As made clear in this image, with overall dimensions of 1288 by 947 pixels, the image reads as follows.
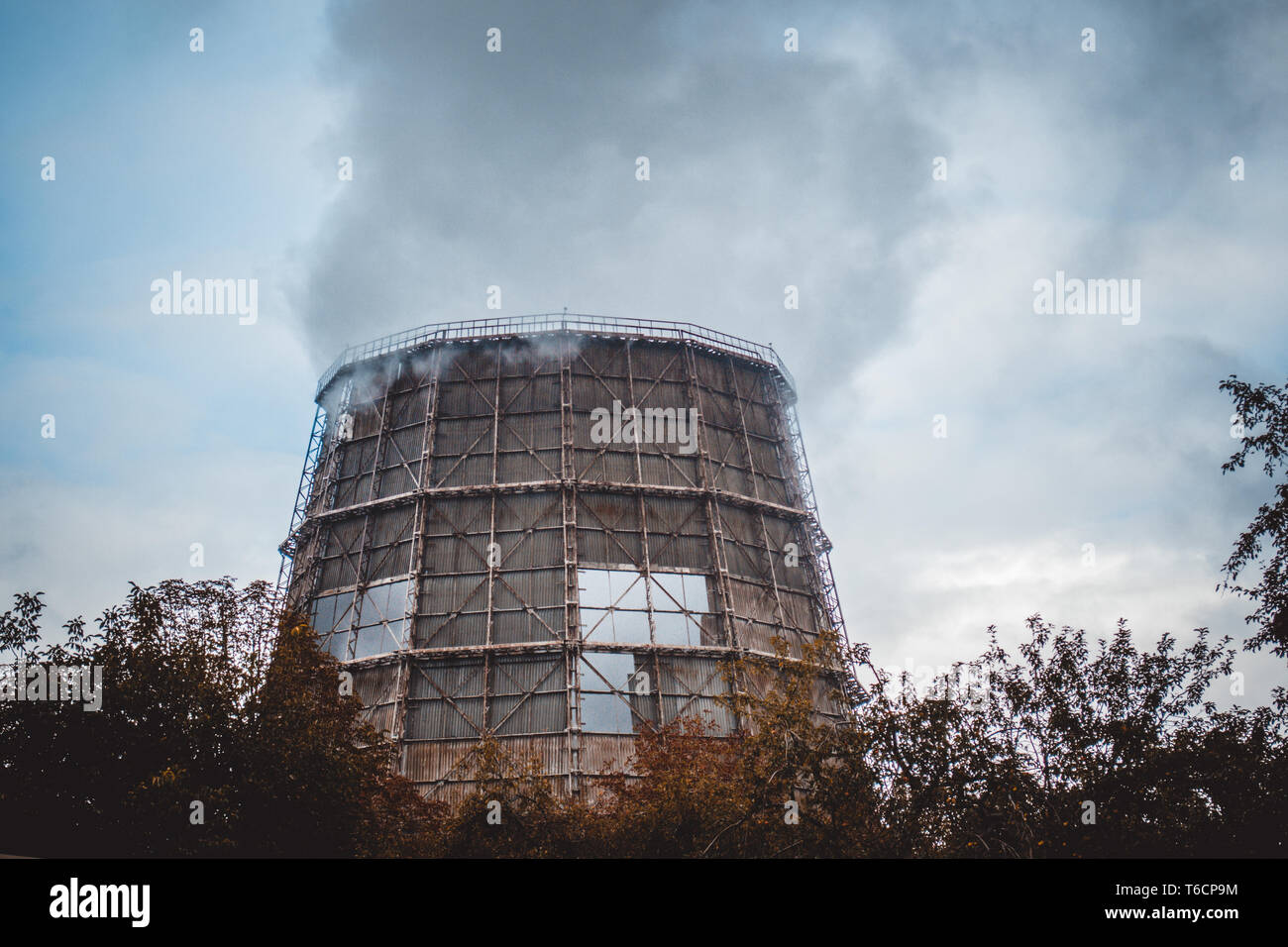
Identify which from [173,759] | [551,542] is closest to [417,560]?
[551,542]

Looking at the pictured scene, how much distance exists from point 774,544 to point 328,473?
1992cm

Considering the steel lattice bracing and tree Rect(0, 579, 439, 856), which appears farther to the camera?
the steel lattice bracing

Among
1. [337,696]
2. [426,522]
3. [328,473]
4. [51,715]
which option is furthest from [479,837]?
[328,473]

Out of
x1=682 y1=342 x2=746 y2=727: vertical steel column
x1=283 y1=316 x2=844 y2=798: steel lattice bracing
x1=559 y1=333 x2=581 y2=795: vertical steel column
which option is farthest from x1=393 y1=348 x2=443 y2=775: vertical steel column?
x1=682 y1=342 x2=746 y2=727: vertical steel column

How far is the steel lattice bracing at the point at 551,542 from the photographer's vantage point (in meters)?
33.1

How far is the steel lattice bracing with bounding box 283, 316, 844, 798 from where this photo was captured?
1304 inches

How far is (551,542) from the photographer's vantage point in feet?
118

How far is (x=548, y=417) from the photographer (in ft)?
129

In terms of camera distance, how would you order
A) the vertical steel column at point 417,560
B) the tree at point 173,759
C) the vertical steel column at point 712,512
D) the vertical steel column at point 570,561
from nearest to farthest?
the tree at point 173,759
the vertical steel column at point 570,561
the vertical steel column at point 417,560
the vertical steel column at point 712,512

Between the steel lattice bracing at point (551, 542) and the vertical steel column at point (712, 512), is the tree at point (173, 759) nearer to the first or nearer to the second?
the steel lattice bracing at point (551, 542)

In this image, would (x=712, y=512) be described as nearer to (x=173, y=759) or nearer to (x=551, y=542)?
(x=551, y=542)

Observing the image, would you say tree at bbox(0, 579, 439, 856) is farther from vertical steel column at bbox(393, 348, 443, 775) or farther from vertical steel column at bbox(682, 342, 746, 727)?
vertical steel column at bbox(682, 342, 746, 727)

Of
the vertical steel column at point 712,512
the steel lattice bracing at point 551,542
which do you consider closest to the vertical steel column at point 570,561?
the steel lattice bracing at point 551,542
